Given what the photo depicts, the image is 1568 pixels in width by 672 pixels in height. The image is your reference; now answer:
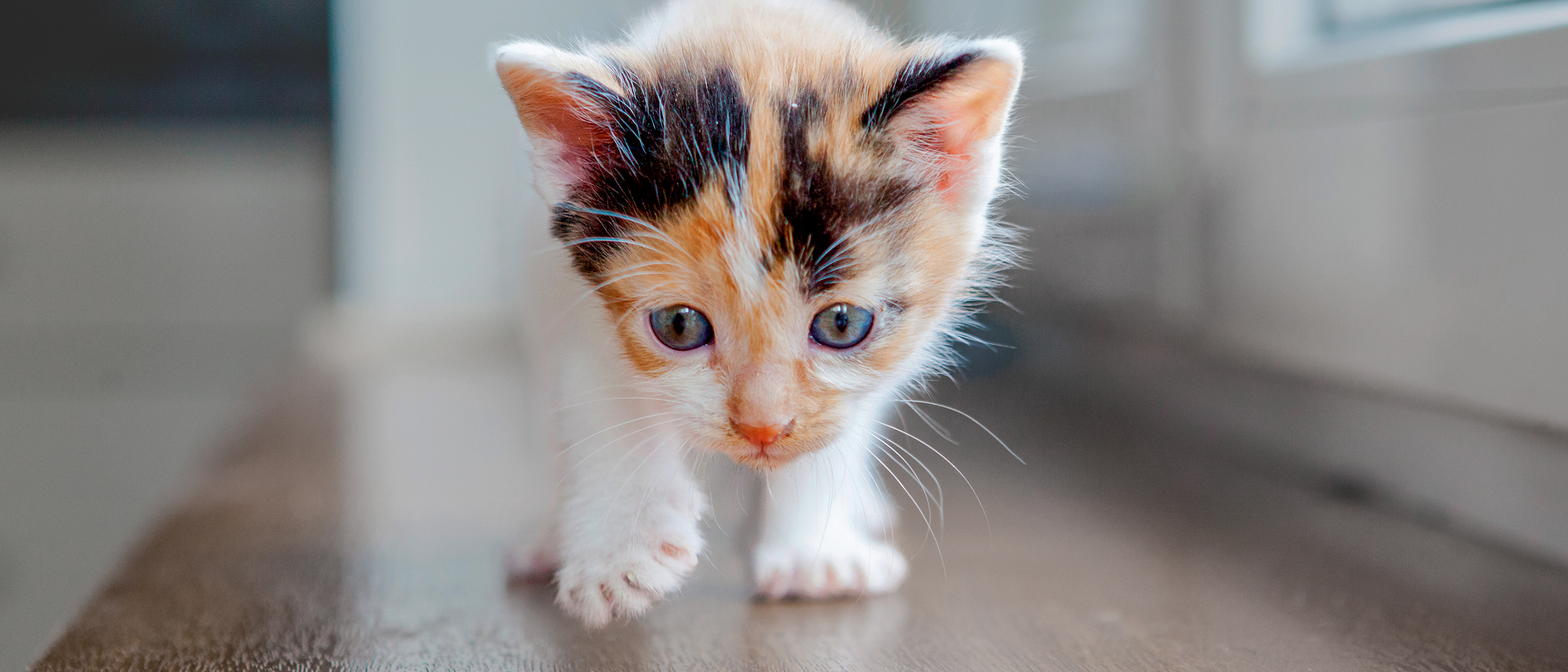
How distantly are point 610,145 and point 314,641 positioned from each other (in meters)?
0.36

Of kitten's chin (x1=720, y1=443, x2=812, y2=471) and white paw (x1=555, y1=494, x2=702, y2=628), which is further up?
kitten's chin (x1=720, y1=443, x2=812, y2=471)

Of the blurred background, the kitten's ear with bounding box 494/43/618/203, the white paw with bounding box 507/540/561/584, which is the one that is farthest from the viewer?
the blurred background

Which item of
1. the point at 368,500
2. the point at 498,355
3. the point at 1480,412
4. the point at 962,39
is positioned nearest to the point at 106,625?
the point at 368,500

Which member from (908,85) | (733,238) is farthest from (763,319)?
(908,85)

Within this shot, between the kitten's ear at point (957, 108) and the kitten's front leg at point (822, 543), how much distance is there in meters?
0.19

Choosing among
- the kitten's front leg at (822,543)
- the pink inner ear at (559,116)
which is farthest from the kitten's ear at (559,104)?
the kitten's front leg at (822,543)

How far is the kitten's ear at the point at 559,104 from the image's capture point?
51cm

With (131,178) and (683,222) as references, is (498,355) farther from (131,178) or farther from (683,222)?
(683,222)

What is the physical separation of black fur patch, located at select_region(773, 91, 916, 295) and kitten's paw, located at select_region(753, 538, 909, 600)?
241mm

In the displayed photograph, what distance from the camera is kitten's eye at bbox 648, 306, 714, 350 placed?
1.83ft

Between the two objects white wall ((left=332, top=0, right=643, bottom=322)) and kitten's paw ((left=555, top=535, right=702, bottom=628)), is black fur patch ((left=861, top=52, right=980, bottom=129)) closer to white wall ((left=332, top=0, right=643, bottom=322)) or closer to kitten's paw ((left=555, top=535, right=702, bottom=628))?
kitten's paw ((left=555, top=535, right=702, bottom=628))

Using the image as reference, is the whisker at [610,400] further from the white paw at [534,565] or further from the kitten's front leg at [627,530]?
the white paw at [534,565]

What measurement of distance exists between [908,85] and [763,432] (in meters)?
0.20

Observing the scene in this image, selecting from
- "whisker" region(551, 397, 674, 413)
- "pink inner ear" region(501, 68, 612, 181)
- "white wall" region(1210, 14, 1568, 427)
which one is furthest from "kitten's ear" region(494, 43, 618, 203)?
"white wall" region(1210, 14, 1568, 427)
